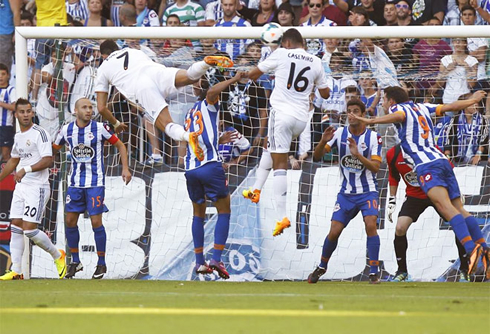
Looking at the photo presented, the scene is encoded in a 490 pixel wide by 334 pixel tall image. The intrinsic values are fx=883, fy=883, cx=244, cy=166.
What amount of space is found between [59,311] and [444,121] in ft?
25.2

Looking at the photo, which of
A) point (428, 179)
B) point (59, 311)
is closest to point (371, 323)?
point (59, 311)

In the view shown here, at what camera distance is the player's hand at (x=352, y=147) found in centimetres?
1051

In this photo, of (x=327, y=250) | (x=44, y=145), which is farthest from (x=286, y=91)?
(x=44, y=145)

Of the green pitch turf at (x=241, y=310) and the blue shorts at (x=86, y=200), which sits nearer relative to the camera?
the green pitch turf at (x=241, y=310)

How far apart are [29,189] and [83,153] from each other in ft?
3.06

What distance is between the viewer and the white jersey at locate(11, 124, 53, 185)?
11.6m

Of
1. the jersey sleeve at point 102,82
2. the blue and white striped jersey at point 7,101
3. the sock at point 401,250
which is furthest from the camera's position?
the blue and white striped jersey at point 7,101

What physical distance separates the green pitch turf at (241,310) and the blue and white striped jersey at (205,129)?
2175 mm

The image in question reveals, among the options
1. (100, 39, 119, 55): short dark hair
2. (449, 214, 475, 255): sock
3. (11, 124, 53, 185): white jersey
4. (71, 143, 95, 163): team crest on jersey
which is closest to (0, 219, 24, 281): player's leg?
(11, 124, 53, 185): white jersey

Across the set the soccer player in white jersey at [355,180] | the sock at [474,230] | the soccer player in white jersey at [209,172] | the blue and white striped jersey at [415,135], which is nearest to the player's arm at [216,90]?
the soccer player in white jersey at [209,172]

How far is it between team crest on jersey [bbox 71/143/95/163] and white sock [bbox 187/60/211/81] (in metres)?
1.96

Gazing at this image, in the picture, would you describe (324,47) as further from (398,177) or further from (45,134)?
(45,134)

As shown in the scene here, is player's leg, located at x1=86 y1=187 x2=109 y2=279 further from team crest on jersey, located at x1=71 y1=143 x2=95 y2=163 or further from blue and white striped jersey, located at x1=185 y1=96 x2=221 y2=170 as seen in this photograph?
blue and white striped jersey, located at x1=185 y1=96 x2=221 y2=170

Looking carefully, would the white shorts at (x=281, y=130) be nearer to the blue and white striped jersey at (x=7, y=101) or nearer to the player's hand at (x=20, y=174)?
the player's hand at (x=20, y=174)
